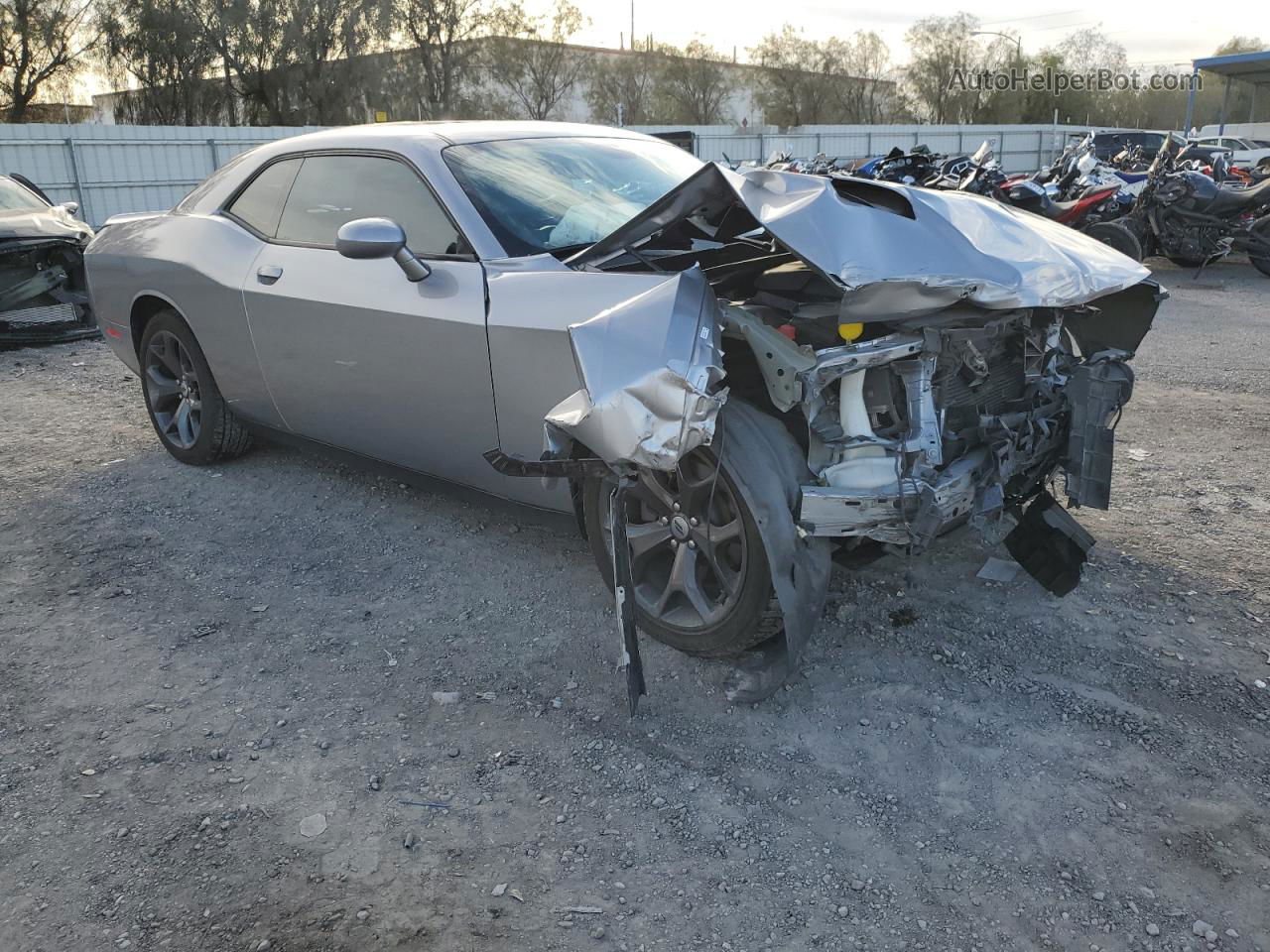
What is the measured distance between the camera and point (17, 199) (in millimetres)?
9727

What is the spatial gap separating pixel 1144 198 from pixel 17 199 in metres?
12.1

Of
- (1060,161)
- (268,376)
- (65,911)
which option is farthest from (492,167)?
(1060,161)

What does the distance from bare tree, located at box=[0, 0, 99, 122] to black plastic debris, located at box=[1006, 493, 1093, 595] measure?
36838 millimetres

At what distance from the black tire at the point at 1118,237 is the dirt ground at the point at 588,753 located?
7362 millimetres

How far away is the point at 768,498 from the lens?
9.06 feet

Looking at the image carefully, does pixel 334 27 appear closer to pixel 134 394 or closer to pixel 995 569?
pixel 134 394

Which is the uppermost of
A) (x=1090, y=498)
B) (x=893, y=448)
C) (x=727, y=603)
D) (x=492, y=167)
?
(x=492, y=167)

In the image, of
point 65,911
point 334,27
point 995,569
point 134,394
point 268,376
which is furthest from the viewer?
point 334,27

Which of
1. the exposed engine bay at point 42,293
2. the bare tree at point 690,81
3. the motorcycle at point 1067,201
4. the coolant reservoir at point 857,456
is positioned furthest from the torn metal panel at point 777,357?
the bare tree at point 690,81

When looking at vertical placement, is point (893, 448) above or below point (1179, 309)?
above

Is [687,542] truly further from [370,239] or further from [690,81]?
[690,81]

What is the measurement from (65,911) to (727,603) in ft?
6.05

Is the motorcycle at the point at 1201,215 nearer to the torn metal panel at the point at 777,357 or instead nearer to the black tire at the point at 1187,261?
the black tire at the point at 1187,261

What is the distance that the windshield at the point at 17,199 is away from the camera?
9.49m
